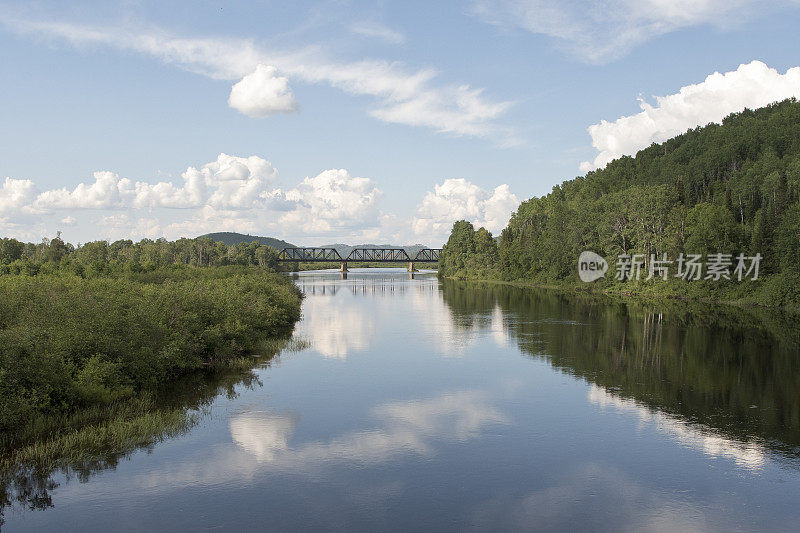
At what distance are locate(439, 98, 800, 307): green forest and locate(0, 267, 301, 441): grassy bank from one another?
197 ft

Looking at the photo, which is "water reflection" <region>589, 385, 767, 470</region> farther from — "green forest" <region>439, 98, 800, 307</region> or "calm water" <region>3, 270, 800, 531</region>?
"green forest" <region>439, 98, 800, 307</region>

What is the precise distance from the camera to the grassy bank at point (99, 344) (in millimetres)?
19766

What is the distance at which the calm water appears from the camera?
1566cm

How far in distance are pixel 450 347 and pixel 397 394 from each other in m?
14.6

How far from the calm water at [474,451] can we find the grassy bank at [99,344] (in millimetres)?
3321

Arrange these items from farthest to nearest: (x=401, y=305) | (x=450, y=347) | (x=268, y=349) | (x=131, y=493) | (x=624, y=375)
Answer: (x=401, y=305), (x=450, y=347), (x=268, y=349), (x=624, y=375), (x=131, y=493)

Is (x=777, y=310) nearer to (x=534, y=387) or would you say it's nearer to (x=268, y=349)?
(x=534, y=387)

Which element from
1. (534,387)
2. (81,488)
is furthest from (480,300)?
(81,488)

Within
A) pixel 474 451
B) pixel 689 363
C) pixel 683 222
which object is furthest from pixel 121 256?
pixel 474 451

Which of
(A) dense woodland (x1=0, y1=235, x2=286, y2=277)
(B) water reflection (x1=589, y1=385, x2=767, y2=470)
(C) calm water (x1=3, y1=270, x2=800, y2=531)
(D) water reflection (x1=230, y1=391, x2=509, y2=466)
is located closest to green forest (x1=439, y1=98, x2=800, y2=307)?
(C) calm water (x1=3, y1=270, x2=800, y2=531)

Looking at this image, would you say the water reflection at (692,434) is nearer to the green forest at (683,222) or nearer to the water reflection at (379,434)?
the water reflection at (379,434)

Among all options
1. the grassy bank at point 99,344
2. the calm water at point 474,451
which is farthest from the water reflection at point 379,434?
the grassy bank at point 99,344

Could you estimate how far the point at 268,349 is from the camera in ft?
130

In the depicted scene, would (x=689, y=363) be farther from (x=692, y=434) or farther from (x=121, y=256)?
(x=121, y=256)
